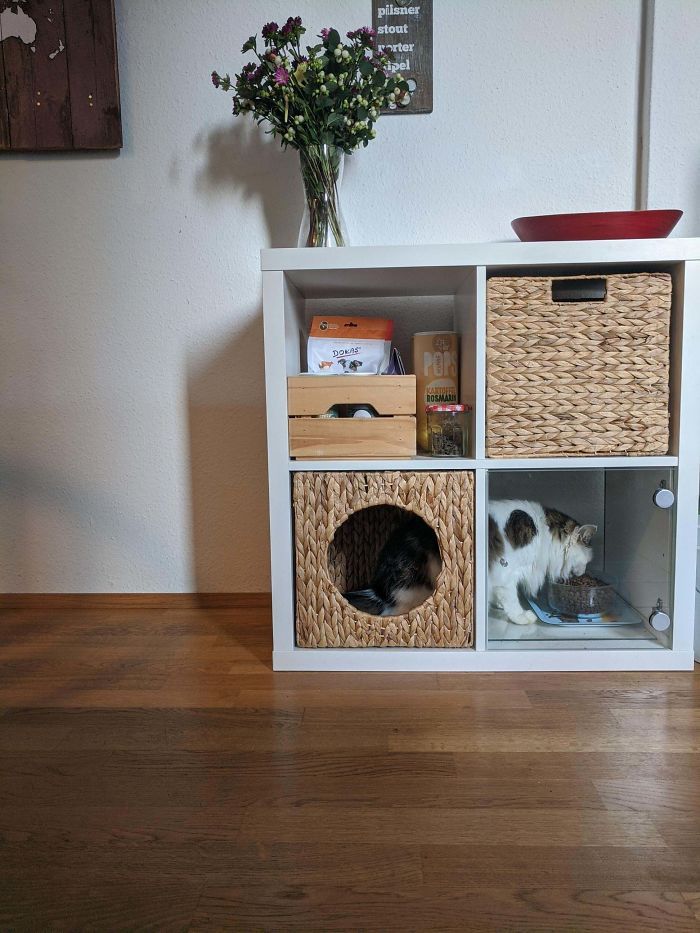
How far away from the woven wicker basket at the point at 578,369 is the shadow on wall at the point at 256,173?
0.63 meters

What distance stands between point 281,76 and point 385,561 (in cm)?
103

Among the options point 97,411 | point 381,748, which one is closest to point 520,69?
point 97,411

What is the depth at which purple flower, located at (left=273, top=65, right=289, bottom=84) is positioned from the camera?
1329 mm

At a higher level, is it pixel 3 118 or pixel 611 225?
pixel 3 118

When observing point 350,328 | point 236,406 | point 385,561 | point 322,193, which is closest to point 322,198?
point 322,193

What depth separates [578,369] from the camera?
1227 mm

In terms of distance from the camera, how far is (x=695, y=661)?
132cm

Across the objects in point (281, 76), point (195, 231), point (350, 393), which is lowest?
point (350, 393)

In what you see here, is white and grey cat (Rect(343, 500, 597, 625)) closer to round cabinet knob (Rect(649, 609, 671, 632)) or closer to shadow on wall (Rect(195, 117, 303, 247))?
round cabinet knob (Rect(649, 609, 671, 632))

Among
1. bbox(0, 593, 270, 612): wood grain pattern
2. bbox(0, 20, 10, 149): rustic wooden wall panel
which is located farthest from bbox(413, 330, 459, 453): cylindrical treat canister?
bbox(0, 20, 10, 149): rustic wooden wall panel

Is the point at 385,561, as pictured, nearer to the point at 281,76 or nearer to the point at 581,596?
the point at 581,596

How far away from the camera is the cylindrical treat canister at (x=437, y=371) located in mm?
1382

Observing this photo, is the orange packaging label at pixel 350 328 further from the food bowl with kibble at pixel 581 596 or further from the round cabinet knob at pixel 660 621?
the round cabinet knob at pixel 660 621

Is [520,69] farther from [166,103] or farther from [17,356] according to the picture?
[17,356]
